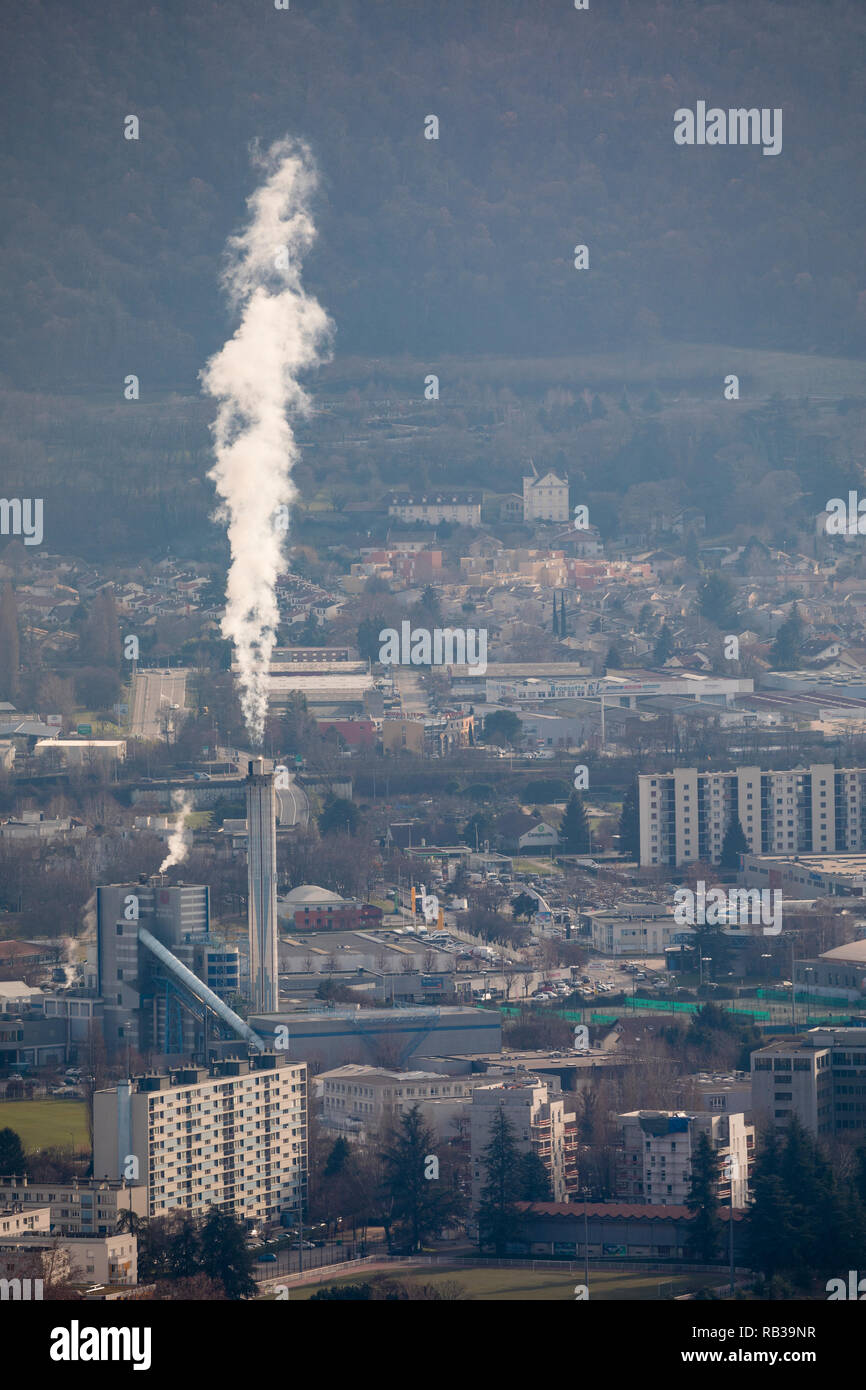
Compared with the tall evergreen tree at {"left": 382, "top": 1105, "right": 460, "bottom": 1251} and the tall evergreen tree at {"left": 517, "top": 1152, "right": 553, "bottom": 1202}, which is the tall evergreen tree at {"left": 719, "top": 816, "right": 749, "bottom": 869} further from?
the tall evergreen tree at {"left": 517, "top": 1152, "right": 553, "bottom": 1202}

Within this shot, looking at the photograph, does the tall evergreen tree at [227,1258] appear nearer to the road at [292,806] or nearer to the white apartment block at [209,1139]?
the white apartment block at [209,1139]

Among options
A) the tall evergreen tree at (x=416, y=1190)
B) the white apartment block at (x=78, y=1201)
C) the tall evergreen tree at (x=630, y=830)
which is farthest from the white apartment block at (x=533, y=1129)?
the tall evergreen tree at (x=630, y=830)

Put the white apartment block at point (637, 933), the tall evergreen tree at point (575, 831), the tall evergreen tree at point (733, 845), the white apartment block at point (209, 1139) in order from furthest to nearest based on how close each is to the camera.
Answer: the tall evergreen tree at point (575, 831)
the tall evergreen tree at point (733, 845)
the white apartment block at point (637, 933)
the white apartment block at point (209, 1139)

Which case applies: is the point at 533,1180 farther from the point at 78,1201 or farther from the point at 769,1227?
the point at 78,1201

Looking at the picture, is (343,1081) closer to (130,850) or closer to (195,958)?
(195,958)

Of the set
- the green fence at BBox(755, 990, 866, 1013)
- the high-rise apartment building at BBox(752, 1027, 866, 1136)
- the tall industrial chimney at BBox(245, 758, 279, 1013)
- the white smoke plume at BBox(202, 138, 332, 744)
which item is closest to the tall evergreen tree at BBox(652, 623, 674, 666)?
the white smoke plume at BBox(202, 138, 332, 744)

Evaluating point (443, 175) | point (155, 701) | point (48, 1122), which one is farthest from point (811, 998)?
point (443, 175)
